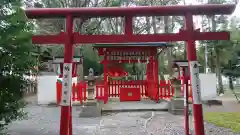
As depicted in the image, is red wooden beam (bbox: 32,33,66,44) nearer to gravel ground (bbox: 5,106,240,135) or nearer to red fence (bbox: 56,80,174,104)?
gravel ground (bbox: 5,106,240,135)

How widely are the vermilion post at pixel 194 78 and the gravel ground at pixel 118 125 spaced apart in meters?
2.63

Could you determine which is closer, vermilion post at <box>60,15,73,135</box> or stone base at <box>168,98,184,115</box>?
vermilion post at <box>60,15,73,135</box>

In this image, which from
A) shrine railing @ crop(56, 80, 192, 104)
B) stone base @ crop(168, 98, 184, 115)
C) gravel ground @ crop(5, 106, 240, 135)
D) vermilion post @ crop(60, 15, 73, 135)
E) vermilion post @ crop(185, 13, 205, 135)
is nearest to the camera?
vermilion post @ crop(60, 15, 73, 135)

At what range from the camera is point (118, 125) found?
8977mm

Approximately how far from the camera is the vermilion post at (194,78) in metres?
5.16

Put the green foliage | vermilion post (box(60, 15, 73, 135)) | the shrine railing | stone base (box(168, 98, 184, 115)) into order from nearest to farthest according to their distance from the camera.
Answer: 1. the green foliage
2. vermilion post (box(60, 15, 73, 135))
3. stone base (box(168, 98, 184, 115))
4. the shrine railing

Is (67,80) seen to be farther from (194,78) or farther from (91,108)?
(91,108)

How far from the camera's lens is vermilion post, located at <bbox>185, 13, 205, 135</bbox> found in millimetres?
5160

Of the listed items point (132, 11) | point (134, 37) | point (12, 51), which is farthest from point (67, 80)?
point (132, 11)

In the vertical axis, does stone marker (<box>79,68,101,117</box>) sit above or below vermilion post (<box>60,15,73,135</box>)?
below

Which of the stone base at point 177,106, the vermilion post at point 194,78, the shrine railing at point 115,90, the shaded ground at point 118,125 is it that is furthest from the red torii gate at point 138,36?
the shrine railing at point 115,90

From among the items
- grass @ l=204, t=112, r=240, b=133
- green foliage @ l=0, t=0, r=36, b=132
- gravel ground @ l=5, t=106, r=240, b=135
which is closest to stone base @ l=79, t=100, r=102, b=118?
gravel ground @ l=5, t=106, r=240, b=135

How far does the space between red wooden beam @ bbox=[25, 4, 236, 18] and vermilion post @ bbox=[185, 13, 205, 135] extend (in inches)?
8.8

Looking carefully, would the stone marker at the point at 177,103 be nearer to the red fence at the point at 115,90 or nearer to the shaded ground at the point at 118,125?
the shaded ground at the point at 118,125
